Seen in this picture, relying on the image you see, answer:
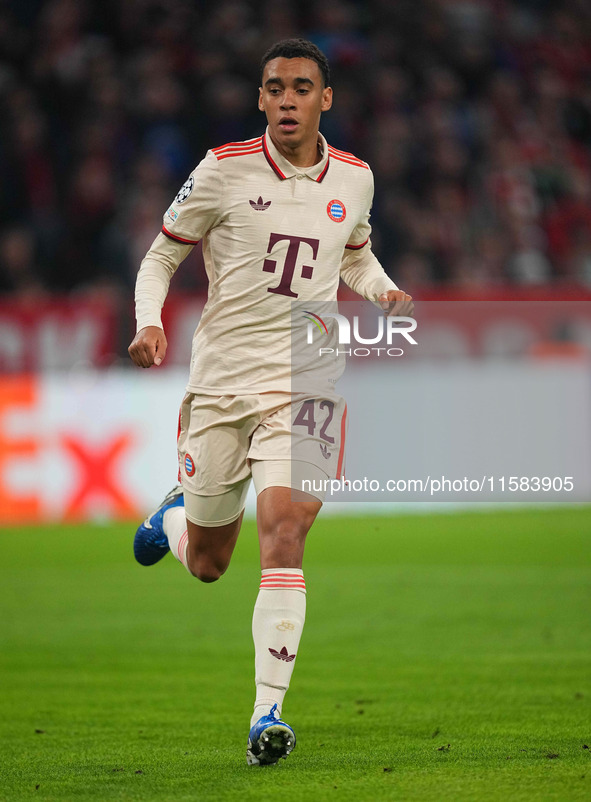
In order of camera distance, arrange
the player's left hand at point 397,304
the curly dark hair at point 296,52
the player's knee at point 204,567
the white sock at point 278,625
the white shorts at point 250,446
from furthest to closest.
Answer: the player's knee at point 204,567, the player's left hand at point 397,304, the curly dark hair at point 296,52, the white shorts at point 250,446, the white sock at point 278,625

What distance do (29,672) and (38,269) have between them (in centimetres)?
785

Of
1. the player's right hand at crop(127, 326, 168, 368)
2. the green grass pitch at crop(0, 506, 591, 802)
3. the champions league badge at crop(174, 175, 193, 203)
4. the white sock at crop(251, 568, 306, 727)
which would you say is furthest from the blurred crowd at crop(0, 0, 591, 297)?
the white sock at crop(251, 568, 306, 727)

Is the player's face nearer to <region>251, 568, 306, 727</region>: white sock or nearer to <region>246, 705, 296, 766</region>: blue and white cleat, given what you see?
<region>251, 568, 306, 727</region>: white sock

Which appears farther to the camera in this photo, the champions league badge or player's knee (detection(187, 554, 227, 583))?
player's knee (detection(187, 554, 227, 583))

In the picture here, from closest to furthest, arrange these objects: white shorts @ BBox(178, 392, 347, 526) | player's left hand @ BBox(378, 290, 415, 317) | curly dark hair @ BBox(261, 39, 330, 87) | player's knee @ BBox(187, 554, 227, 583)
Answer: white shorts @ BBox(178, 392, 347, 526), curly dark hair @ BBox(261, 39, 330, 87), player's left hand @ BBox(378, 290, 415, 317), player's knee @ BBox(187, 554, 227, 583)

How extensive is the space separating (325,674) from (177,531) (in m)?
1.20

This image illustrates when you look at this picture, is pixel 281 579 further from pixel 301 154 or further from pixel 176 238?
pixel 301 154

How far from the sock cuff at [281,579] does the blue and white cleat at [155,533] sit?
1.33 meters

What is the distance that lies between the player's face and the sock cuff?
4.72ft

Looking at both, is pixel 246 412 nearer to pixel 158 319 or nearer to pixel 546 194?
pixel 158 319

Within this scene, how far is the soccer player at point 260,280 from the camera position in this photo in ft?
13.5

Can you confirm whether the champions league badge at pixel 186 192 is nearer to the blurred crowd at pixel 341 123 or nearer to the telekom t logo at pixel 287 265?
the telekom t logo at pixel 287 265

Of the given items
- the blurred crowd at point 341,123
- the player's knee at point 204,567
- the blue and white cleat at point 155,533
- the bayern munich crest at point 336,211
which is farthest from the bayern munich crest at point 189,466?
the blurred crowd at point 341,123

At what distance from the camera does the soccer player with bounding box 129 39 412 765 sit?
13.5 ft
